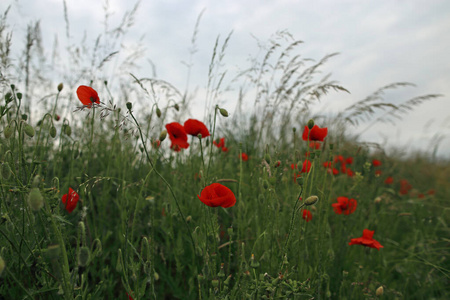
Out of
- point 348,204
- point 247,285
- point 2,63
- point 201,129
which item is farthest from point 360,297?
point 2,63

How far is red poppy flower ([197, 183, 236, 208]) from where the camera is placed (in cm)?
111

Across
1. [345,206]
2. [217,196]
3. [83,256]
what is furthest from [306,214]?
[83,256]

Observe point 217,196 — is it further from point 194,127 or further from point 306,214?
point 306,214

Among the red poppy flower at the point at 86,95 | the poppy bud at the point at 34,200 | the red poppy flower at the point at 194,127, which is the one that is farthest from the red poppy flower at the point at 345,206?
the poppy bud at the point at 34,200

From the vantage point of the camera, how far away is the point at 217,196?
121 cm

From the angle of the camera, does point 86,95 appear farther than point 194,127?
No

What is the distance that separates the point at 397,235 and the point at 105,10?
382 cm

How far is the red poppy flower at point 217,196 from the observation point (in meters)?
1.11

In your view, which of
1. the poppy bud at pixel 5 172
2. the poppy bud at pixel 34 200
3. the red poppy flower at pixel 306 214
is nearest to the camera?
the poppy bud at pixel 34 200

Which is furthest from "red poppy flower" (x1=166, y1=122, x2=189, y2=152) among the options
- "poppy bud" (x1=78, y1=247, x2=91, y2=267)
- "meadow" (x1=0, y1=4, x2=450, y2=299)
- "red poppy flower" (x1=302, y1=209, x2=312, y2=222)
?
"poppy bud" (x1=78, y1=247, x2=91, y2=267)

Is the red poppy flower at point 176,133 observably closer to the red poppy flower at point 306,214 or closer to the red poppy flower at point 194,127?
the red poppy flower at point 194,127

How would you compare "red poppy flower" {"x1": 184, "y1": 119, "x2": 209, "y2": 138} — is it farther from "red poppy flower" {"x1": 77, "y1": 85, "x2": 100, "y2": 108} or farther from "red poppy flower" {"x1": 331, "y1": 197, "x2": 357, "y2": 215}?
"red poppy flower" {"x1": 331, "y1": 197, "x2": 357, "y2": 215}

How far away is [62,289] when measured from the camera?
2.97ft

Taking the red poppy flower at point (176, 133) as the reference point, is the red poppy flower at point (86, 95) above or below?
above
